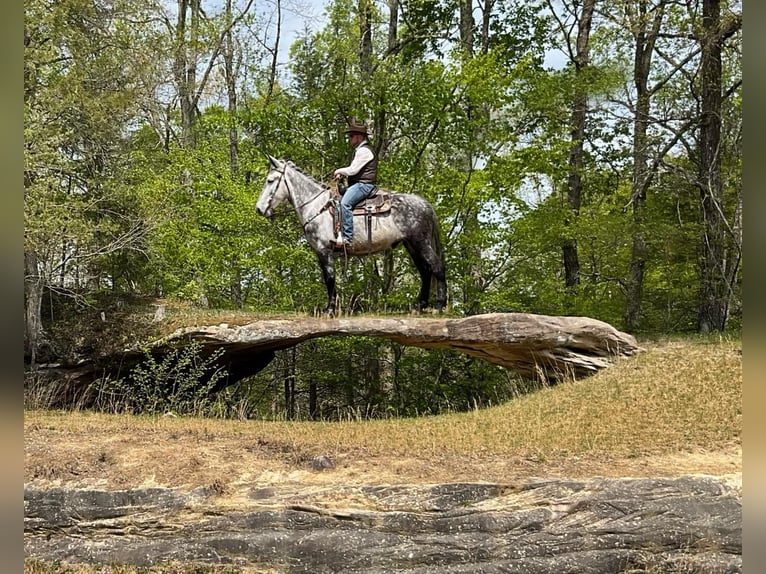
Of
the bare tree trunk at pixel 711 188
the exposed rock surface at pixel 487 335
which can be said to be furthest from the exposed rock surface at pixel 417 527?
the bare tree trunk at pixel 711 188

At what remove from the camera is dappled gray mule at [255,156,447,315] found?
35.9 ft

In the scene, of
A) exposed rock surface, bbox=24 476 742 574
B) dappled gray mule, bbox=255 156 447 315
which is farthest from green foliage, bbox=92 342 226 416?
exposed rock surface, bbox=24 476 742 574

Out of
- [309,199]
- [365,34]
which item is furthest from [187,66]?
[309,199]

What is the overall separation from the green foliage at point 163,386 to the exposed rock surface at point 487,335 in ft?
1.31

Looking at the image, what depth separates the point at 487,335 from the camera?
417 inches

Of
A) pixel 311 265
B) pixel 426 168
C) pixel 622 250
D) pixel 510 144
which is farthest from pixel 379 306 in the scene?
pixel 622 250

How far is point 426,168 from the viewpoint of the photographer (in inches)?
626

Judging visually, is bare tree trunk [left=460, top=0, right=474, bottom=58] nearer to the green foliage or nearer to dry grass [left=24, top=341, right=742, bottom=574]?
dry grass [left=24, top=341, right=742, bottom=574]

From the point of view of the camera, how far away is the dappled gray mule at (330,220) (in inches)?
430

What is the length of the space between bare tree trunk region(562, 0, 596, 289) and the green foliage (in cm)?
1011

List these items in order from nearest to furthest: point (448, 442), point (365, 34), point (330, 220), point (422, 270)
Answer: point (448, 442) → point (330, 220) → point (422, 270) → point (365, 34)

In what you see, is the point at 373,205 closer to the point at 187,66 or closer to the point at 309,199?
the point at 309,199

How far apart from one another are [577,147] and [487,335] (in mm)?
9366
